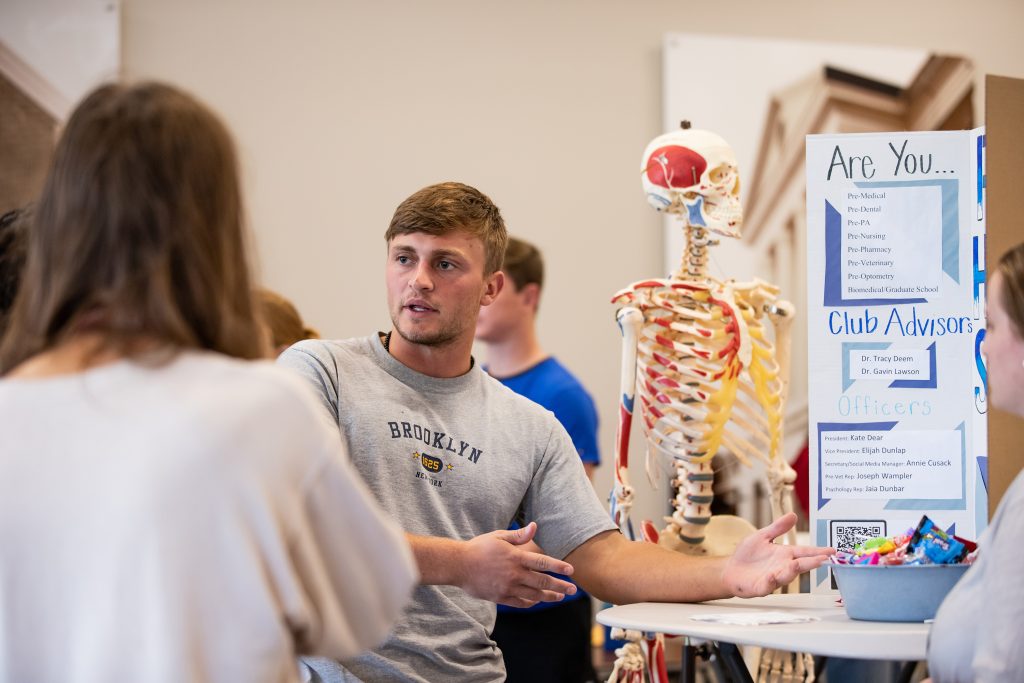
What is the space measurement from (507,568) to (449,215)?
29.5 inches

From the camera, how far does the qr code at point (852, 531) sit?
2.44 meters

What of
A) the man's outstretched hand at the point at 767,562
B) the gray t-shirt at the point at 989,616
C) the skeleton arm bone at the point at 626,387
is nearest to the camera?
the gray t-shirt at the point at 989,616

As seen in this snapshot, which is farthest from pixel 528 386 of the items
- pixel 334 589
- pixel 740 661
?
pixel 334 589

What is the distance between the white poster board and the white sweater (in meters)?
1.60

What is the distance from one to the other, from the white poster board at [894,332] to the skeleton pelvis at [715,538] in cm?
36

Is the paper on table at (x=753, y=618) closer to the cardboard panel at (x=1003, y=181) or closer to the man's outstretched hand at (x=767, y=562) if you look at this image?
the man's outstretched hand at (x=767, y=562)

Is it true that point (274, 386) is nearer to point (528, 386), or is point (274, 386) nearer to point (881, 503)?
point (881, 503)

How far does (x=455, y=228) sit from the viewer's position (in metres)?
2.21

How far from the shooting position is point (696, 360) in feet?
9.18

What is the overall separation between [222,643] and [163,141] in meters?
0.49

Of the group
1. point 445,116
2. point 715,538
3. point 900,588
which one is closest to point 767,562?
point 900,588

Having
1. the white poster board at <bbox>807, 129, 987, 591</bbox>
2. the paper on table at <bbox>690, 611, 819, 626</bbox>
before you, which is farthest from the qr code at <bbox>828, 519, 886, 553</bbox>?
the paper on table at <bbox>690, 611, 819, 626</bbox>

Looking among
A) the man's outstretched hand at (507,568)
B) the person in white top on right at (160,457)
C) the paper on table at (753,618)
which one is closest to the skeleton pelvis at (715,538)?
the paper on table at (753,618)

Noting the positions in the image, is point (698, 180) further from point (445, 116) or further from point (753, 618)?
point (445, 116)
